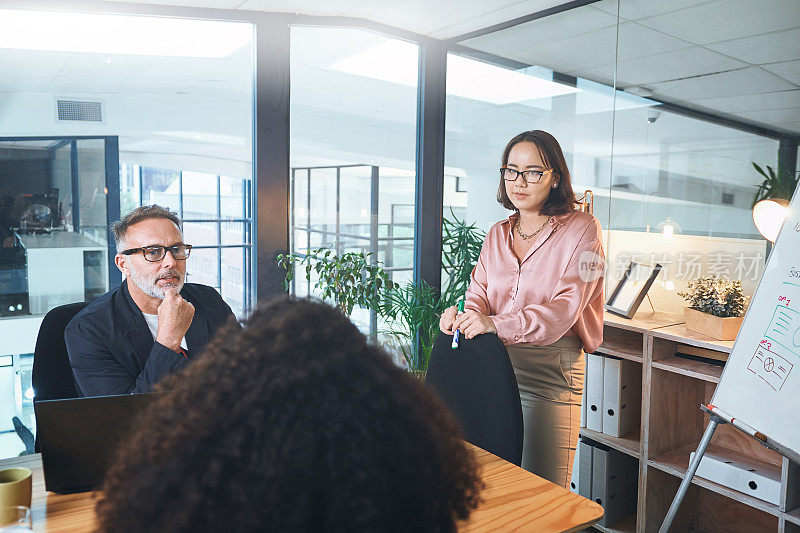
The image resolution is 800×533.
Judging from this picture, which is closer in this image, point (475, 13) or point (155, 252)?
point (155, 252)

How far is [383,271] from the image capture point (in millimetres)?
3654

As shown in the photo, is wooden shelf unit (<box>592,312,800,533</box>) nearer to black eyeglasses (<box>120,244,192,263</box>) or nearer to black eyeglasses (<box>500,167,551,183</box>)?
black eyeglasses (<box>500,167,551,183</box>)

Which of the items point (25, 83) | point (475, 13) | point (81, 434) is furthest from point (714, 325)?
point (25, 83)

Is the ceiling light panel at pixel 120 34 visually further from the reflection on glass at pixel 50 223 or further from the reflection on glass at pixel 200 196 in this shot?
the reflection on glass at pixel 200 196

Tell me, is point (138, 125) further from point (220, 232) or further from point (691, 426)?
point (691, 426)

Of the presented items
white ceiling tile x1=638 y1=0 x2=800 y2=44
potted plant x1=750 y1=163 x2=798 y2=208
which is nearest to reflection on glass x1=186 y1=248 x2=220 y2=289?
white ceiling tile x1=638 y1=0 x2=800 y2=44

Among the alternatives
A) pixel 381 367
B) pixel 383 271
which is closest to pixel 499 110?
pixel 383 271

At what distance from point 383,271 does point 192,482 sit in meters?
3.15

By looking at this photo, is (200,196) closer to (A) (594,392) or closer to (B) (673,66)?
(A) (594,392)

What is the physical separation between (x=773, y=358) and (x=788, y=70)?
115 cm

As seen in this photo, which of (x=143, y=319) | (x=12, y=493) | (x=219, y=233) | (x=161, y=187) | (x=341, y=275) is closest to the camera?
(x=12, y=493)

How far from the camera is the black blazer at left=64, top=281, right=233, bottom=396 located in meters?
1.76

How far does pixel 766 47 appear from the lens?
234 centimetres

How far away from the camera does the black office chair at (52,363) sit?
6.11 feet
